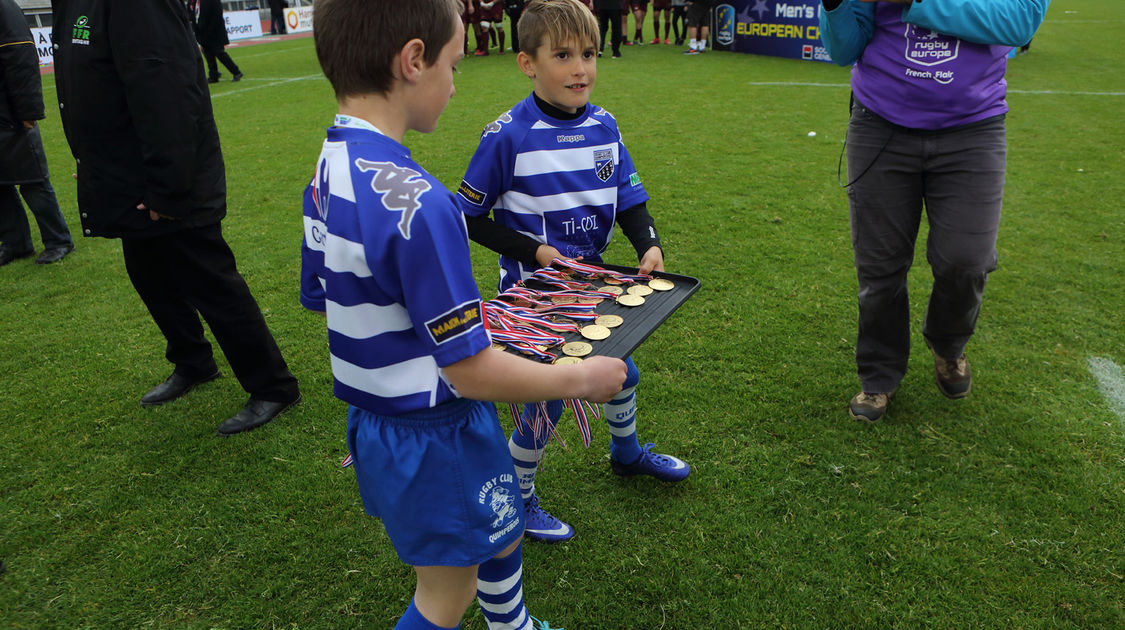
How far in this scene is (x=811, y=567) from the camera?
242 centimetres

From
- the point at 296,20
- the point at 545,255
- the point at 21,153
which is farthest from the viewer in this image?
the point at 296,20

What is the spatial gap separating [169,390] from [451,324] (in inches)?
119

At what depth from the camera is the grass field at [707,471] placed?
2.35 metres

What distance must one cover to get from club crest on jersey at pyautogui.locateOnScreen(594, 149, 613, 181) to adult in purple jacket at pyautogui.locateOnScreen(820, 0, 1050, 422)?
1.09 m

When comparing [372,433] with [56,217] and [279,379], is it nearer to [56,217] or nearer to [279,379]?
[279,379]

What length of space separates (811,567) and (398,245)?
1936 mm

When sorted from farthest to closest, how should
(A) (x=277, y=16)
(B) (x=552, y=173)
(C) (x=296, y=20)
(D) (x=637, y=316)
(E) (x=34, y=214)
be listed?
(C) (x=296, y=20) < (A) (x=277, y=16) < (E) (x=34, y=214) < (B) (x=552, y=173) < (D) (x=637, y=316)

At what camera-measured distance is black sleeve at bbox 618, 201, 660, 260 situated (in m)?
2.33

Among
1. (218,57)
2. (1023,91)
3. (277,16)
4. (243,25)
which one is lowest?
(1023,91)

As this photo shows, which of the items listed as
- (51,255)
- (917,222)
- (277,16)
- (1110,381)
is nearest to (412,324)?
(917,222)

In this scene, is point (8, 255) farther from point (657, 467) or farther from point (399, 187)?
point (399, 187)

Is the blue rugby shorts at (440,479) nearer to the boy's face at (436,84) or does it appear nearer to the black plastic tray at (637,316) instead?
the black plastic tray at (637,316)

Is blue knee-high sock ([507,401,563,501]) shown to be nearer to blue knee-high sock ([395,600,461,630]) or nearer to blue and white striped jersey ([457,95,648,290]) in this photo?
blue and white striped jersey ([457,95,648,290])

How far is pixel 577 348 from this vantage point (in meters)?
1.55
